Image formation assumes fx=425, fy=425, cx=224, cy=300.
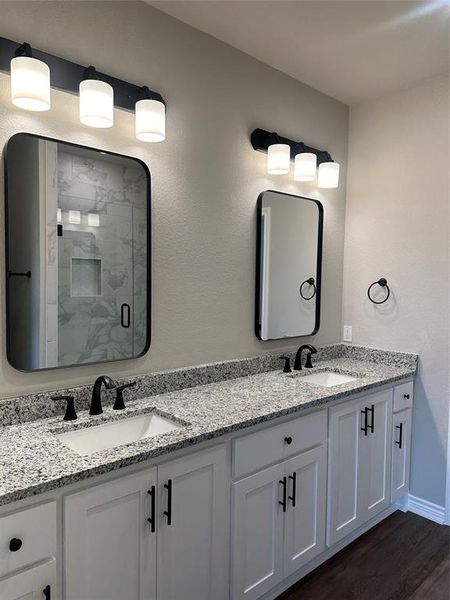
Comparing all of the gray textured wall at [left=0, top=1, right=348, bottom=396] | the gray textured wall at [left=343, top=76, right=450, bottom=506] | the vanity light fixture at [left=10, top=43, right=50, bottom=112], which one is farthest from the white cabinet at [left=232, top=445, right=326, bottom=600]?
the vanity light fixture at [left=10, top=43, right=50, bottom=112]

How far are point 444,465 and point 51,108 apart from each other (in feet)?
8.97

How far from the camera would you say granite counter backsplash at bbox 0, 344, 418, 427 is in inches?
61.5

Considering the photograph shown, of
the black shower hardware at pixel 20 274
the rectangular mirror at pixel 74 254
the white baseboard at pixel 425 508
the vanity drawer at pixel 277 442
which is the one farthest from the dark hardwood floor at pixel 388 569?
the black shower hardware at pixel 20 274

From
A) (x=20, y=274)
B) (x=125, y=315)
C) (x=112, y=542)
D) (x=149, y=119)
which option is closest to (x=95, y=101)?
(x=149, y=119)

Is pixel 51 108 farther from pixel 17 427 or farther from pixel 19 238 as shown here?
pixel 17 427

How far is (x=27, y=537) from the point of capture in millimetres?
1134

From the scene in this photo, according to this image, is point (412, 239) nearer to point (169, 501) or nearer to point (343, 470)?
point (343, 470)

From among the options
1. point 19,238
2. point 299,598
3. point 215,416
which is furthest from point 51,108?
point 299,598

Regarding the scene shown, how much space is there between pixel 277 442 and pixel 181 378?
1.79 feet

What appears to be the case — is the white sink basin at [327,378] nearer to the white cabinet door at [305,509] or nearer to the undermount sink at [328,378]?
the undermount sink at [328,378]

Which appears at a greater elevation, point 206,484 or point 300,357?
point 300,357

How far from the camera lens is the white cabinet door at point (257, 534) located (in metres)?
1.67

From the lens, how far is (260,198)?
238cm

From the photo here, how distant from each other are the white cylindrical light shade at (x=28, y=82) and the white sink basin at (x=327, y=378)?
1.91 m
